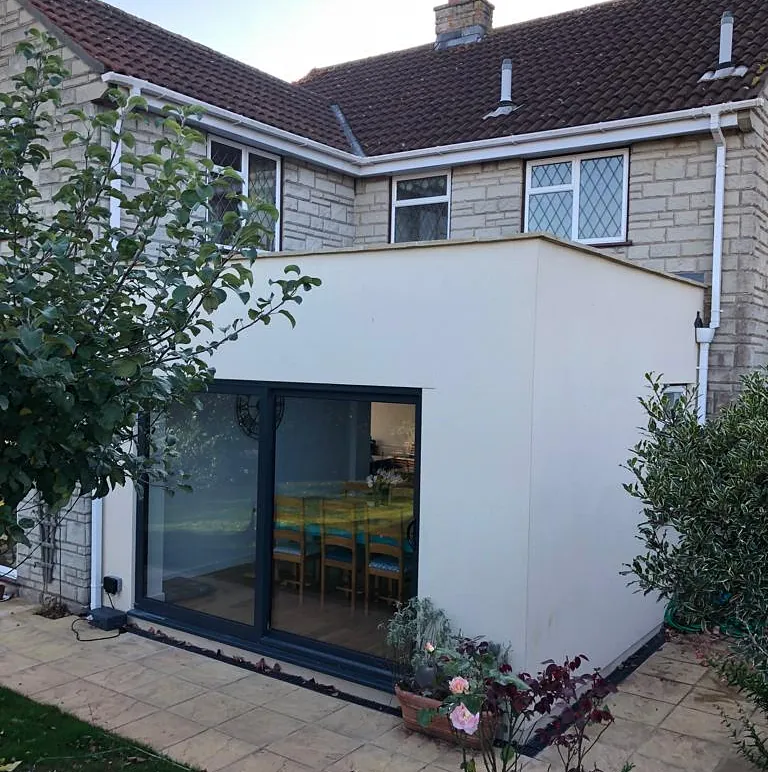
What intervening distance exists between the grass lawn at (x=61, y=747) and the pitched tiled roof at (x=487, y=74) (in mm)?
6467

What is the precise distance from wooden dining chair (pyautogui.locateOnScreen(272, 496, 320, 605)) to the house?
5 centimetres

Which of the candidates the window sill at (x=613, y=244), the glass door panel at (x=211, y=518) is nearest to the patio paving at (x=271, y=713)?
the glass door panel at (x=211, y=518)

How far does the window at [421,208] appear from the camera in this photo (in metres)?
11.1

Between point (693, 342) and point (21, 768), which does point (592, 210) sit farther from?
point (21, 768)

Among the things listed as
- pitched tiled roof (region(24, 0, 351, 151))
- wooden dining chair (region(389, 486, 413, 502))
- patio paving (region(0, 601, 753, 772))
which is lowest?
patio paving (region(0, 601, 753, 772))

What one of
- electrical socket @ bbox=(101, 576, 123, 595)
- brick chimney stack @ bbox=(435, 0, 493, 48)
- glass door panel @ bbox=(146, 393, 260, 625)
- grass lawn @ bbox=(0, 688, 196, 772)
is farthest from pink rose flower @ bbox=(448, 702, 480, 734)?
brick chimney stack @ bbox=(435, 0, 493, 48)

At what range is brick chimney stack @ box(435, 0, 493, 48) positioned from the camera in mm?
14359

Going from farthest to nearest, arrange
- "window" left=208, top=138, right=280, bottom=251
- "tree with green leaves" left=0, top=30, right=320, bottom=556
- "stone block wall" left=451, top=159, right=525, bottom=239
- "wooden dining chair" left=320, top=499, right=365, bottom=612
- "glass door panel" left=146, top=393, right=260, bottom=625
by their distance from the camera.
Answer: "stone block wall" left=451, top=159, right=525, bottom=239, "window" left=208, top=138, right=280, bottom=251, "glass door panel" left=146, top=393, right=260, bottom=625, "wooden dining chair" left=320, top=499, right=365, bottom=612, "tree with green leaves" left=0, top=30, right=320, bottom=556

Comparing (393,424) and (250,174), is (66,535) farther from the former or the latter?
(250,174)

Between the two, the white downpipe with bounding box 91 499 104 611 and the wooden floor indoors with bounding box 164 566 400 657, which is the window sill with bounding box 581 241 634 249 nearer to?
the wooden floor indoors with bounding box 164 566 400 657

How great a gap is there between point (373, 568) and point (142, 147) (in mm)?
5225

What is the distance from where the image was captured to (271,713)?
→ 5.82 metres

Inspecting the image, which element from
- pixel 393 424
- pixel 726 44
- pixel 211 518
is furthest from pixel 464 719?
pixel 726 44

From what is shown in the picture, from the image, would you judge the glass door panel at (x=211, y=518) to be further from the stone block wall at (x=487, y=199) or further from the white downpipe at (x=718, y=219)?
the white downpipe at (x=718, y=219)
